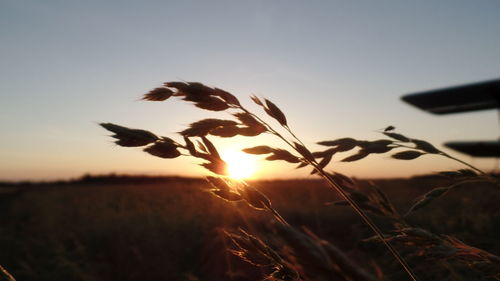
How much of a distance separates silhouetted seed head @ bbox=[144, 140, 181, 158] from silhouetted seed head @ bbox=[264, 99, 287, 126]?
0.21 meters

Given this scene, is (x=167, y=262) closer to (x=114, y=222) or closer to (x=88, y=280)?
(x=88, y=280)

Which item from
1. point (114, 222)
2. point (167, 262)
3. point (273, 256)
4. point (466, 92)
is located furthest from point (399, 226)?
point (466, 92)

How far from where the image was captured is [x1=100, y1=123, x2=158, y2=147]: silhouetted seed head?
855mm

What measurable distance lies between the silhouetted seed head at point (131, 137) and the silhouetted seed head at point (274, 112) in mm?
245

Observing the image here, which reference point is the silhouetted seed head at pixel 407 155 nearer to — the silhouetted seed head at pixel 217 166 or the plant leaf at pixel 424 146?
the plant leaf at pixel 424 146

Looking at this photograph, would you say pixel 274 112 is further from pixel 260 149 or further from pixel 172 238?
pixel 172 238

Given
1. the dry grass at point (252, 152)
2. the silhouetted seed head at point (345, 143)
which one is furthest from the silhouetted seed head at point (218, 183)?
the silhouetted seed head at point (345, 143)

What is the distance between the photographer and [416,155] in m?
1.09

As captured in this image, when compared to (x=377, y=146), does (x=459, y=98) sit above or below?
above

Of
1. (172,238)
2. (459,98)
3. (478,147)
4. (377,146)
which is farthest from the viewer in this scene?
(478,147)

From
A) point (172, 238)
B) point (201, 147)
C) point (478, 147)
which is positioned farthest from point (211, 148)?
point (478, 147)

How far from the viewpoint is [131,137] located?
2.81ft

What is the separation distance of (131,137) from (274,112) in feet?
0.99

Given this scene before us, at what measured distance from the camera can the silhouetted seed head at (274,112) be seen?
0.90m
